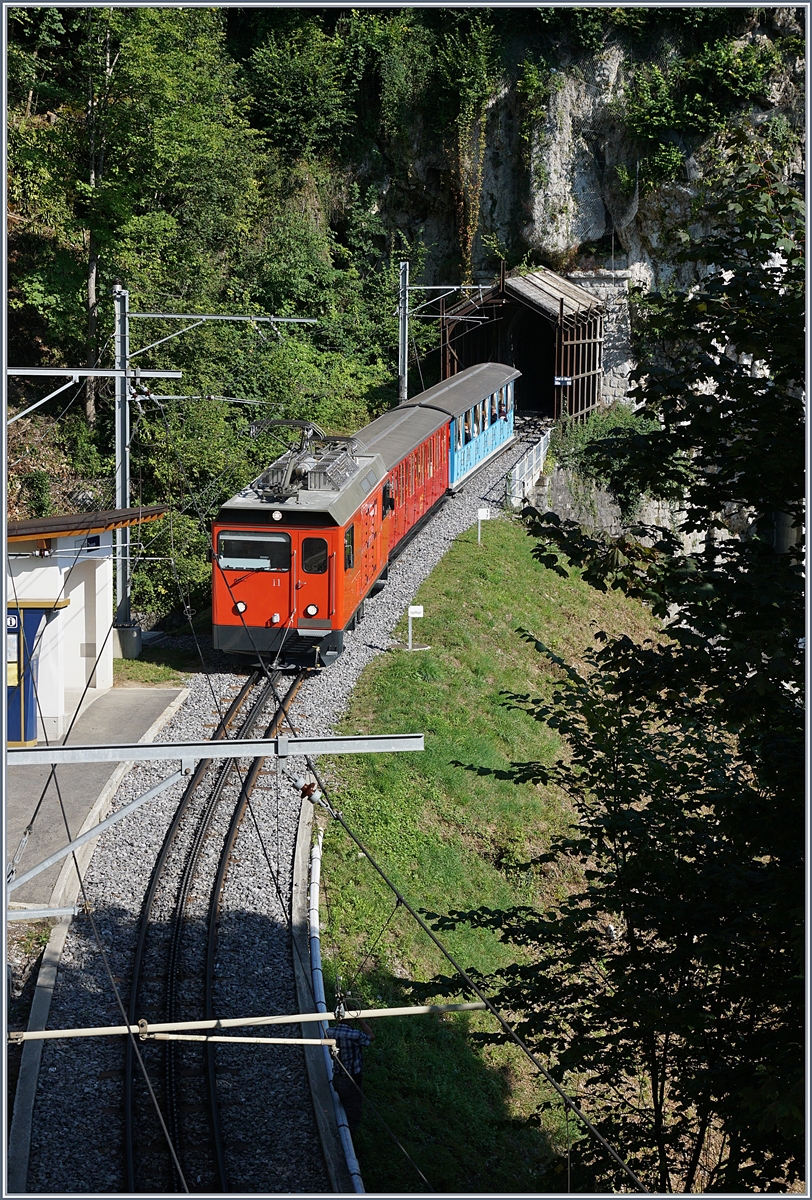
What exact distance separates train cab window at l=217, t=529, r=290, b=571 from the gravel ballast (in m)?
1.75

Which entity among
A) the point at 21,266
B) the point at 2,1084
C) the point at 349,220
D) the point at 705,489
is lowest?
the point at 2,1084

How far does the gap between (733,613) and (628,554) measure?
71cm

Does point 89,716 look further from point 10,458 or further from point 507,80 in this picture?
point 507,80

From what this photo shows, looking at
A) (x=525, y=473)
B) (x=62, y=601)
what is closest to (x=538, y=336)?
(x=525, y=473)

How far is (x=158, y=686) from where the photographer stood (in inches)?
684

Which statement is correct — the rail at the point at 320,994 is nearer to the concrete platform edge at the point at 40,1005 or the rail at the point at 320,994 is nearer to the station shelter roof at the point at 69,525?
the concrete platform edge at the point at 40,1005

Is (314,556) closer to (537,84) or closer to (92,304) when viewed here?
(92,304)

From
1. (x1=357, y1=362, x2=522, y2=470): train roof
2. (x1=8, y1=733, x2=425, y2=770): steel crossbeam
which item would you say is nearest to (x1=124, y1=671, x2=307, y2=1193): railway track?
(x1=8, y1=733, x2=425, y2=770): steel crossbeam

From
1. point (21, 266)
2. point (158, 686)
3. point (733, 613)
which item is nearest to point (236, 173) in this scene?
point (21, 266)

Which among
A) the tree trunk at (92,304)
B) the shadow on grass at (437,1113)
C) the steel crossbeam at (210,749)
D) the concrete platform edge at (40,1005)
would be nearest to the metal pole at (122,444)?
the concrete platform edge at (40,1005)

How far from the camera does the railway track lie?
319 inches

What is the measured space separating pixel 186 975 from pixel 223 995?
1.52 feet

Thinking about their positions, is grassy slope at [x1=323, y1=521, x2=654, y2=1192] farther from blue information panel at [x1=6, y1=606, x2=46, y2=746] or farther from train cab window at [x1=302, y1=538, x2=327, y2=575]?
blue information panel at [x1=6, y1=606, x2=46, y2=746]

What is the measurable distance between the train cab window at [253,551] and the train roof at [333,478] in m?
0.22
